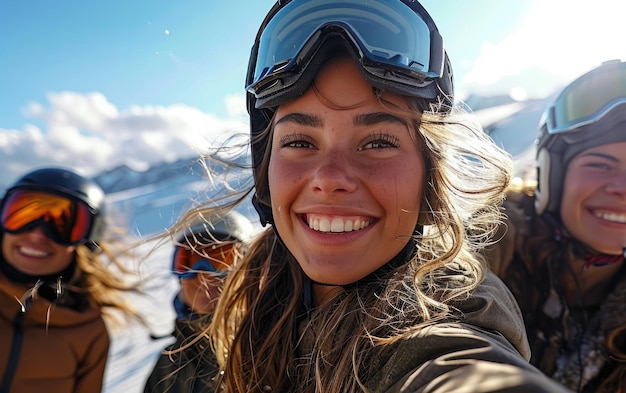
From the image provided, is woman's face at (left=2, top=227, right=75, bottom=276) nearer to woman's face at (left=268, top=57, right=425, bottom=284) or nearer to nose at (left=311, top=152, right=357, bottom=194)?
woman's face at (left=268, top=57, right=425, bottom=284)

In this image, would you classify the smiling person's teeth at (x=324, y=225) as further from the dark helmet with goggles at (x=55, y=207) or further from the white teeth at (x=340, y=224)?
the dark helmet with goggles at (x=55, y=207)

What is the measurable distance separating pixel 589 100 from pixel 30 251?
427 cm

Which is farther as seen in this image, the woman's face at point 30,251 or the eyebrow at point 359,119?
the woman's face at point 30,251

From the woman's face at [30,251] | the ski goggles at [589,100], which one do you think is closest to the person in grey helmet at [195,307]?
the woman's face at [30,251]

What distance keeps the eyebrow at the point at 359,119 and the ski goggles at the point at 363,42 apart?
0.12 metres

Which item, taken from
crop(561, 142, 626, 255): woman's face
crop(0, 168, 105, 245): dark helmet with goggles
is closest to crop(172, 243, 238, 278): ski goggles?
crop(0, 168, 105, 245): dark helmet with goggles

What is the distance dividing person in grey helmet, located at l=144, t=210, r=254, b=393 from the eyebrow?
2.78 ft

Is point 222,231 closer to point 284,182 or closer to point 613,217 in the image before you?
point 284,182

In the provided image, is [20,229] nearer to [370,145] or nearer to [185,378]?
[185,378]

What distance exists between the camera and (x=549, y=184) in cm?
257

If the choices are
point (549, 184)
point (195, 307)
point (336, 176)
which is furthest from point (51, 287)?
point (549, 184)

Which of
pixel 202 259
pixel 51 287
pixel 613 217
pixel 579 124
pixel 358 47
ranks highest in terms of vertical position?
pixel 358 47

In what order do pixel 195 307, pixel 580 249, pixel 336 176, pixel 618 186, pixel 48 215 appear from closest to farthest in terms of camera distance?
pixel 336 176 → pixel 618 186 → pixel 580 249 → pixel 195 307 → pixel 48 215

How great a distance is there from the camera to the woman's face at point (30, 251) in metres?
2.82
